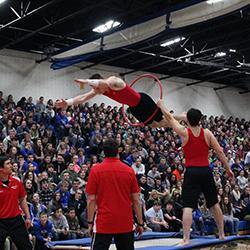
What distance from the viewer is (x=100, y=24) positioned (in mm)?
15531

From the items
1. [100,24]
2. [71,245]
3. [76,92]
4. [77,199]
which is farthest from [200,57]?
[71,245]

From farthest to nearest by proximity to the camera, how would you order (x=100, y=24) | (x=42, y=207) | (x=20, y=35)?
(x=20, y=35) → (x=100, y=24) → (x=42, y=207)

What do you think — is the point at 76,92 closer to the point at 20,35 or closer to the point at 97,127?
the point at 20,35

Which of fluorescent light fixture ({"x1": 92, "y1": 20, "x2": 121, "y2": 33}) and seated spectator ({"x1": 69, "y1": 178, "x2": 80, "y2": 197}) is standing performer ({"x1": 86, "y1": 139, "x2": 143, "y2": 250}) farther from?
fluorescent light fixture ({"x1": 92, "y1": 20, "x2": 121, "y2": 33})

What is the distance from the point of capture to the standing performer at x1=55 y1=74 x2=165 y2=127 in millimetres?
5590

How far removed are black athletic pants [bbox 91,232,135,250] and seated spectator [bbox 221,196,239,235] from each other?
26.4 ft

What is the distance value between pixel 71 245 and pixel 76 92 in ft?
47.3

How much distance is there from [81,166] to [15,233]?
658 centimetres

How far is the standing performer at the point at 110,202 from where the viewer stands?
4.91 meters

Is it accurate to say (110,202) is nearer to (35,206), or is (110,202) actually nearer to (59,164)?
(35,206)

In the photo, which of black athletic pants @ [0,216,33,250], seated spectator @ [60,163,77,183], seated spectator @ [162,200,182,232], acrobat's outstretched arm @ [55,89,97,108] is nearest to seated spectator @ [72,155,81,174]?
seated spectator @ [60,163,77,183]

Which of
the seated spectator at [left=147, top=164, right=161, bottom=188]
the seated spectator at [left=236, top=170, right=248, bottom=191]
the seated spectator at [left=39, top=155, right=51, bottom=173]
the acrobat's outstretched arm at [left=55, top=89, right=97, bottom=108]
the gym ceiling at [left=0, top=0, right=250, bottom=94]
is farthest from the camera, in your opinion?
the seated spectator at [left=236, top=170, right=248, bottom=191]

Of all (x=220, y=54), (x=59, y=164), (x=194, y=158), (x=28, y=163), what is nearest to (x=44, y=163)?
(x=59, y=164)

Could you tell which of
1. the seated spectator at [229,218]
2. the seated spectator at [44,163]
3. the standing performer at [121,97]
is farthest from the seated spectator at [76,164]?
the standing performer at [121,97]
